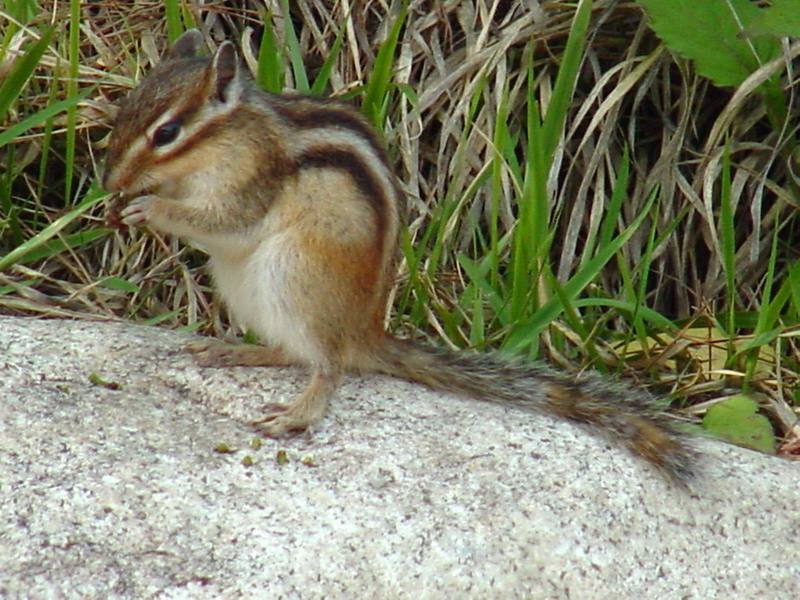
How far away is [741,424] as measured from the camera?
3.64 m

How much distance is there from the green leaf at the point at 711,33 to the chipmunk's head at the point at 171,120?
1277 millimetres

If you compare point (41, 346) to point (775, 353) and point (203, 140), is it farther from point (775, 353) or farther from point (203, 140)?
point (775, 353)

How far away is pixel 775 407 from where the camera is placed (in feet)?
12.3

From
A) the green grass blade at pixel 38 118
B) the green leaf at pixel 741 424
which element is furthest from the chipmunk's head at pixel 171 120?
the green leaf at pixel 741 424

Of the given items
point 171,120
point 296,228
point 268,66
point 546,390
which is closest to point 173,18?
point 268,66

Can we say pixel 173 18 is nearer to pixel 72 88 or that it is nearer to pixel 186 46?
pixel 72 88

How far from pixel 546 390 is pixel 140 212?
992 millimetres

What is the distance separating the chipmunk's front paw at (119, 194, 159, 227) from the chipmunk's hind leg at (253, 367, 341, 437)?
19.6 inches

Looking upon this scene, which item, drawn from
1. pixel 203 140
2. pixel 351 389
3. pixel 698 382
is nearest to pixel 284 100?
pixel 203 140

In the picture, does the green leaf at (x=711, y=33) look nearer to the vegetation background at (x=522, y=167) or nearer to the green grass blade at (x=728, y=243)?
the vegetation background at (x=522, y=167)

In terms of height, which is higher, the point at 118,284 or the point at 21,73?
the point at 21,73

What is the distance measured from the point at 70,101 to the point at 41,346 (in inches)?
39.3

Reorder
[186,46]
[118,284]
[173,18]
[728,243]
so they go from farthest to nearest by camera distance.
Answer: [173,18], [118,284], [728,243], [186,46]

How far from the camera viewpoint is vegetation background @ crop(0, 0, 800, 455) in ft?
12.8
